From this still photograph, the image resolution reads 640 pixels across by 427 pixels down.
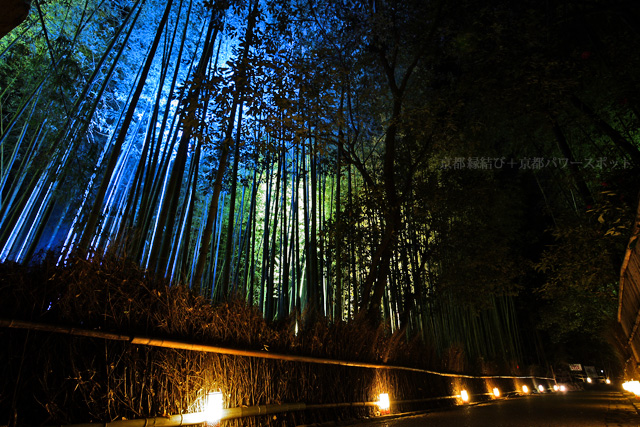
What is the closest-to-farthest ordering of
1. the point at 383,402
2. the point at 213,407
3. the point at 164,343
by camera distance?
the point at 164,343 < the point at 213,407 < the point at 383,402

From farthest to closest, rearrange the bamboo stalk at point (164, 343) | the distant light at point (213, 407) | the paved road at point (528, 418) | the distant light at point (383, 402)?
the distant light at point (383, 402), the paved road at point (528, 418), the distant light at point (213, 407), the bamboo stalk at point (164, 343)

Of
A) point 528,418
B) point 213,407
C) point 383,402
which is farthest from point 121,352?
point 528,418

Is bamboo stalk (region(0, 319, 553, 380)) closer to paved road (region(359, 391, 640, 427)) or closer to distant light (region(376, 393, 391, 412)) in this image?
distant light (region(376, 393, 391, 412))

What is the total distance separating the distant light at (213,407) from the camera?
233 centimetres

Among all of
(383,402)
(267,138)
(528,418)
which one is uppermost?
(267,138)

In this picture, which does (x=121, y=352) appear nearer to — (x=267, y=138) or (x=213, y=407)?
(x=213, y=407)

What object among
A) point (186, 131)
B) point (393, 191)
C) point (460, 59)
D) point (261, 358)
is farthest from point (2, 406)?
point (460, 59)

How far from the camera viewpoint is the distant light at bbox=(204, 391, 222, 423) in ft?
7.64

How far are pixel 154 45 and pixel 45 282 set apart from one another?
9.27 ft

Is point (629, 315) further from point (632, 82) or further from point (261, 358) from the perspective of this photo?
point (261, 358)

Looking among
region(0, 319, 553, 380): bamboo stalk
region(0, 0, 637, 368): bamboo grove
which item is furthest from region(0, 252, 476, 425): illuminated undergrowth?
region(0, 0, 637, 368): bamboo grove

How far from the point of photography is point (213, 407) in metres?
2.37

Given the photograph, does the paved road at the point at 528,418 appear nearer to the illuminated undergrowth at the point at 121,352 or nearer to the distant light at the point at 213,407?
the illuminated undergrowth at the point at 121,352

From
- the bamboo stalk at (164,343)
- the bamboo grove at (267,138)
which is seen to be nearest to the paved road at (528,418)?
the bamboo stalk at (164,343)
